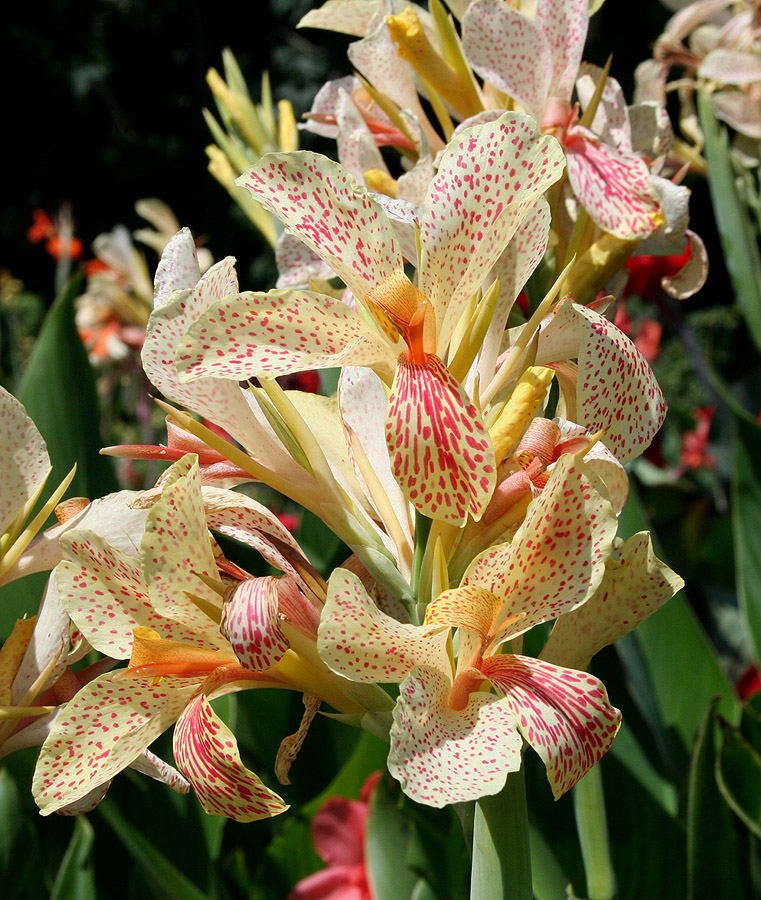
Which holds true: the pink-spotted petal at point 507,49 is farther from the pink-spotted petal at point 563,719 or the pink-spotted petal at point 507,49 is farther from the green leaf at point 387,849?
the green leaf at point 387,849

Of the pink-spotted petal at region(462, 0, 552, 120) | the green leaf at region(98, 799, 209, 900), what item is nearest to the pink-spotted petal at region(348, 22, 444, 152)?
the pink-spotted petal at region(462, 0, 552, 120)

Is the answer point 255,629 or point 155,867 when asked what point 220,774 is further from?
point 155,867

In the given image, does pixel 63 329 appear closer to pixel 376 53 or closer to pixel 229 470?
pixel 376 53

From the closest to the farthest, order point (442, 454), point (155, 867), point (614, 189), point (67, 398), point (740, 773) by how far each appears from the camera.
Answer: point (442, 454)
point (614, 189)
point (155, 867)
point (740, 773)
point (67, 398)

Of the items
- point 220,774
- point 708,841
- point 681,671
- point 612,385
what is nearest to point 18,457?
point 220,774

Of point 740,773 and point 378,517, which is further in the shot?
point 740,773

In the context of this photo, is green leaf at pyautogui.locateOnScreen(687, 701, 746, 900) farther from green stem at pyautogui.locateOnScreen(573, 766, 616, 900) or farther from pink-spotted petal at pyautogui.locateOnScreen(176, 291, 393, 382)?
pink-spotted petal at pyautogui.locateOnScreen(176, 291, 393, 382)

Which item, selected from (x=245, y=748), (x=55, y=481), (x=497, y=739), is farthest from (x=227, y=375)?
(x=245, y=748)
